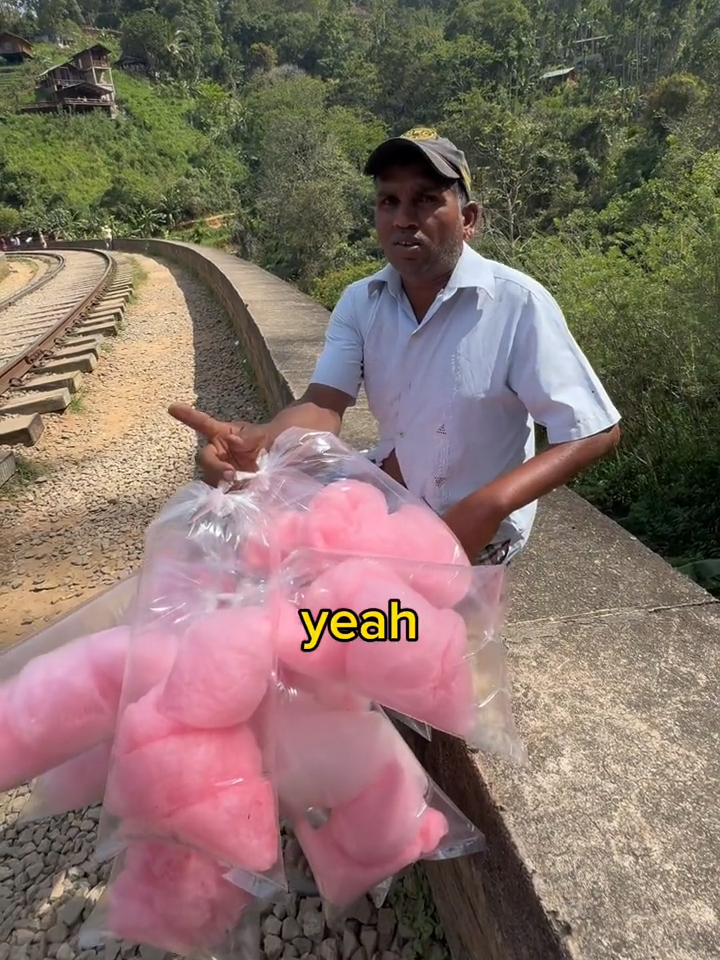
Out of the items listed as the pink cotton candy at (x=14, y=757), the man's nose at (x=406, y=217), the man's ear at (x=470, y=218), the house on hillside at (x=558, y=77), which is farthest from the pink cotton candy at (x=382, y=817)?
the house on hillside at (x=558, y=77)

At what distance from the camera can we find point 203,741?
1000 millimetres

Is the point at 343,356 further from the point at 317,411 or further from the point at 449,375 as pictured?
the point at 449,375

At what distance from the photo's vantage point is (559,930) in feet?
3.76

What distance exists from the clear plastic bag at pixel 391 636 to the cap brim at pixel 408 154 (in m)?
1.05

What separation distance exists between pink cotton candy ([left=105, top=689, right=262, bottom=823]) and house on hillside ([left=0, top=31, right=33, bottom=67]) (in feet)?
303

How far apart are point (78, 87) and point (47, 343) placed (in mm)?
67046

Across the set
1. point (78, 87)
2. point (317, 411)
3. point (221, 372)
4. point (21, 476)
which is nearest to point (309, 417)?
point (317, 411)

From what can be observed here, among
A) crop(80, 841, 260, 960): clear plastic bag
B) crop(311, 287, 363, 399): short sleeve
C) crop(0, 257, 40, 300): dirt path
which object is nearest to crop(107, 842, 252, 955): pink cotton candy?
crop(80, 841, 260, 960): clear plastic bag

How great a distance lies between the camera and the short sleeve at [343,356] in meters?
2.11

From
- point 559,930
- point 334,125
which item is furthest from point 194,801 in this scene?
point 334,125

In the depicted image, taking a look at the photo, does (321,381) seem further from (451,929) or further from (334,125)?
(334,125)

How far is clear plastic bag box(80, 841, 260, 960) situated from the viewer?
1.09 meters

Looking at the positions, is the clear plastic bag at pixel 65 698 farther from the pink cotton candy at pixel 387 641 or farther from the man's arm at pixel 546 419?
the man's arm at pixel 546 419

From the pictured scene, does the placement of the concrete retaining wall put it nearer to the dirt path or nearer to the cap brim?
the cap brim
